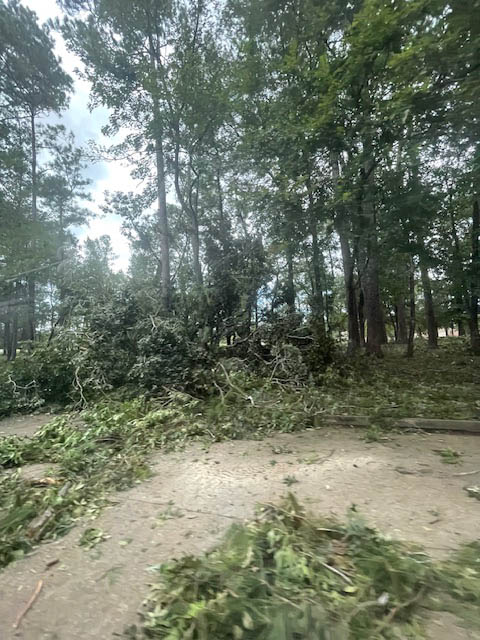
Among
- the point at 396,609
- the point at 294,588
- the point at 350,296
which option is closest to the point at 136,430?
the point at 294,588

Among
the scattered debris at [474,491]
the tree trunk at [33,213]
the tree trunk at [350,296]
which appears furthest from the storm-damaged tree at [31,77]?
the scattered debris at [474,491]

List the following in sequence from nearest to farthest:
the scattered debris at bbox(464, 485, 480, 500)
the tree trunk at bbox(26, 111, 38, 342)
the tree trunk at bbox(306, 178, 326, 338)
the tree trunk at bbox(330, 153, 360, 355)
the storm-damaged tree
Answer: the scattered debris at bbox(464, 485, 480, 500) → the tree trunk at bbox(306, 178, 326, 338) → the tree trunk at bbox(330, 153, 360, 355) → the storm-damaged tree → the tree trunk at bbox(26, 111, 38, 342)

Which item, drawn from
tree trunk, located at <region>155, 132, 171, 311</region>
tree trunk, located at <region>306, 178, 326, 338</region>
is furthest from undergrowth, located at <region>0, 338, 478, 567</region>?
tree trunk, located at <region>155, 132, 171, 311</region>

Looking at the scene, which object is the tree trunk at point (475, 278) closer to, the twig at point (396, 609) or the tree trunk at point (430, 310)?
the tree trunk at point (430, 310)

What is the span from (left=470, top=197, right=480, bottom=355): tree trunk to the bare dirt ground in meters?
6.82

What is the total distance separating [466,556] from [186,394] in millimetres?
5053

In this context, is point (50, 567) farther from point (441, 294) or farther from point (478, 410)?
point (441, 294)

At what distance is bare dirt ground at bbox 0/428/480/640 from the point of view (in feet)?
6.45

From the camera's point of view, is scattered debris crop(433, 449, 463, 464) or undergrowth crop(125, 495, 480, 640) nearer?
undergrowth crop(125, 495, 480, 640)

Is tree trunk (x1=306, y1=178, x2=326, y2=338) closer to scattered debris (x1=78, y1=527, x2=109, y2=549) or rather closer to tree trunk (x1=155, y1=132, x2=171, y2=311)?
tree trunk (x1=155, y1=132, x2=171, y2=311)

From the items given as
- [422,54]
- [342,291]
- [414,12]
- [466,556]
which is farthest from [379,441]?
[342,291]

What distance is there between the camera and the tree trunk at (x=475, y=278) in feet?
31.8

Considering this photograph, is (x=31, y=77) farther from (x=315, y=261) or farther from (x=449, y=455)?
(x=449, y=455)

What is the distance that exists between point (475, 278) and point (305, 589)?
1017 centimetres
